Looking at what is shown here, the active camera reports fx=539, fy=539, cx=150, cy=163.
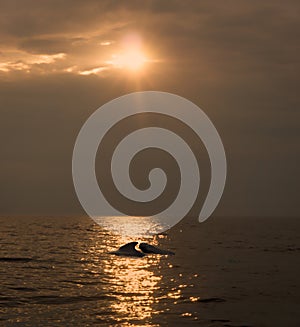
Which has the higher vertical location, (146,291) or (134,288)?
(134,288)

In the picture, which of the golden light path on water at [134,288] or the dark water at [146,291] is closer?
the dark water at [146,291]

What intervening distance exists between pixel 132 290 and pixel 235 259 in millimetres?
21950

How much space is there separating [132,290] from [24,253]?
2615 cm

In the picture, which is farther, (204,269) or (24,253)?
(24,253)

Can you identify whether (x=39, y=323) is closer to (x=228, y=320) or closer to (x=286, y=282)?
(x=228, y=320)

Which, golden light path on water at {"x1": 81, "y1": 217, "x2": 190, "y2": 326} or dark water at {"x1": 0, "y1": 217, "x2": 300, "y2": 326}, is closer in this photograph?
dark water at {"x1": 0, "y1": 217, "x2": 300, "y2": 326}

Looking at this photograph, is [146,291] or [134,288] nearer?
[146,291]

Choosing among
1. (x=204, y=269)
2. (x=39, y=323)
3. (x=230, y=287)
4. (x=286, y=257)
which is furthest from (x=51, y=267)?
(x=286, y=257)

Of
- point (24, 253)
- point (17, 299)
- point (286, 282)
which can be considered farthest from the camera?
point (24, 253)

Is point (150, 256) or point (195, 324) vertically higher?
point (150, 256)

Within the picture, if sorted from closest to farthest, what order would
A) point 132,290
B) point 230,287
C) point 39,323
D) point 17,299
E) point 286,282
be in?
1. point 39,323
2. point 17,299
3. point 132,290
4. point 230,287
5. point 286,282

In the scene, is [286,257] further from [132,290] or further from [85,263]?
[132,290]

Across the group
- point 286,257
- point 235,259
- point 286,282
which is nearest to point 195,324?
point 286,282

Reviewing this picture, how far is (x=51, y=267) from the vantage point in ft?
138
